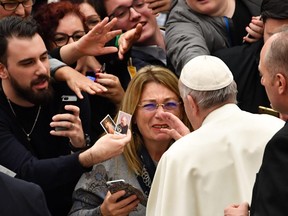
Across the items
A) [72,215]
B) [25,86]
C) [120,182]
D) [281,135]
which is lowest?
[72,215]

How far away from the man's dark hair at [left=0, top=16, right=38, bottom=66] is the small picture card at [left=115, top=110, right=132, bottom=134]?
32.5 inches

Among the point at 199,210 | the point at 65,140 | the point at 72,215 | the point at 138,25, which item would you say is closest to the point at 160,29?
the point at 138,25

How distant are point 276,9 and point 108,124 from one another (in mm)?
1305

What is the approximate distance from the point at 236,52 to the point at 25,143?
1.55 metres

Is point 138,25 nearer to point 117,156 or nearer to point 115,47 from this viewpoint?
point 115,47

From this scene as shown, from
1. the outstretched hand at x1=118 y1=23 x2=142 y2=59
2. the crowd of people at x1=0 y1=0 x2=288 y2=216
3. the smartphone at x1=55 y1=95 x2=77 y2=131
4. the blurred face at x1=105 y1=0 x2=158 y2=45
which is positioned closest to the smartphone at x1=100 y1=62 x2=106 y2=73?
the crowd of people at x1=0 y1=0 x2=288 y2=216

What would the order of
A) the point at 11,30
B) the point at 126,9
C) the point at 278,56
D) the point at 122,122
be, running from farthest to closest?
1. the point at 126,9
2. the point at 11,30
3. the point at 122,122
4. the point at 278,56

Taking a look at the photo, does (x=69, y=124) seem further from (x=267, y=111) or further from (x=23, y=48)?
(x=267, y=111)

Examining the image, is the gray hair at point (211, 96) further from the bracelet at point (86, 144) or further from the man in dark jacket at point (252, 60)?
the bracelet at point (86, 144)

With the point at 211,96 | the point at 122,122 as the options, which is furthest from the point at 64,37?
the point at 211,96

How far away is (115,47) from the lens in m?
6.12

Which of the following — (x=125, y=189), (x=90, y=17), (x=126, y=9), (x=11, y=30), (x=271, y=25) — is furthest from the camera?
(x=90, y=17)

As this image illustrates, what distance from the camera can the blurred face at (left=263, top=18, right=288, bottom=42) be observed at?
5.56m

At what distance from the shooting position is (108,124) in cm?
550
